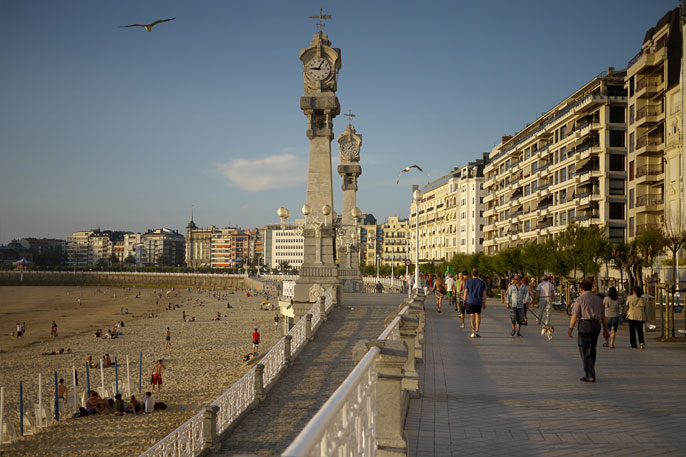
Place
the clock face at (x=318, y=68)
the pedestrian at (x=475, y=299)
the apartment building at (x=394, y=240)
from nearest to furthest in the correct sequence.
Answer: the pedestrian at (x=475, y=299) < the clock face at (x=318, y=68) < the apartment building at (x=394, y=240)

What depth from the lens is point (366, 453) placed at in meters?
4.05

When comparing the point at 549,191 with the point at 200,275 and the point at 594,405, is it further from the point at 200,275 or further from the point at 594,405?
the point at 200,275

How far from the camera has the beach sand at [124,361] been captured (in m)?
17.2

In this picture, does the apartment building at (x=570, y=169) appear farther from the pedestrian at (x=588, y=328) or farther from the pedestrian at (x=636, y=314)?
the pedestrian at (x=588, y=328)

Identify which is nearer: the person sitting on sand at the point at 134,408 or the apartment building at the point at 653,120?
Answer: the person sitting on sand at the point at 134,408

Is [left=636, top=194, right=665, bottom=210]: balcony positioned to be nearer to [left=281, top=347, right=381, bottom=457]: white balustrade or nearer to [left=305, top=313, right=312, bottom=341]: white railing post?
[left=305, top=313, right=312, bottom=341]: white railing post

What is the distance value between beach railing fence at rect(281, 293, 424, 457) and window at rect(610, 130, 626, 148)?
47784mm

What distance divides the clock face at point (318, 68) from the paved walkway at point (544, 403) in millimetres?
16473

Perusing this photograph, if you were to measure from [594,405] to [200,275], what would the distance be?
13659cm

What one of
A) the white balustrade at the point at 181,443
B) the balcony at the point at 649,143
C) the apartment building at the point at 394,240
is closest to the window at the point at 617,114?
the balcony at the point at 649,143

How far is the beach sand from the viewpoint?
17.2 m

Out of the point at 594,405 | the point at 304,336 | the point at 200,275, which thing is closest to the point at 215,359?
the point at 304,336

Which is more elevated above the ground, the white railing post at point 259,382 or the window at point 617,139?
the window at point 617,139

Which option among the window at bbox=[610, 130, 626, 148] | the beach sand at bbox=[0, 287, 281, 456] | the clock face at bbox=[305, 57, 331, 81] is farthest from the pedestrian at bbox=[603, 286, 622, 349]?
the window at bbox=[610, 130, 626, 148]
